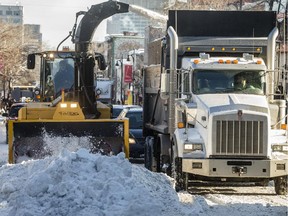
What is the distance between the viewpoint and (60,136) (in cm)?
1534

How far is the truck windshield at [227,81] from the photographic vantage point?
15.3 meters

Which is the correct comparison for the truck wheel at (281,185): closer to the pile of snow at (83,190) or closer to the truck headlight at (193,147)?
the truck headlight at (193,147)

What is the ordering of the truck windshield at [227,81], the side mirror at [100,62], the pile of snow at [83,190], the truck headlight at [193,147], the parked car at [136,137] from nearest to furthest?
1. the pile of snow at [83,190]
2. the truck headlight at [193,147]
3. the truck windshield at [227,81]
4. the side mirror at [100,62]
5. the parked car at [136,137]

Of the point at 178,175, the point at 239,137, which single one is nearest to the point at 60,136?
the point at 178,175

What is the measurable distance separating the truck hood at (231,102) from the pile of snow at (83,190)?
225 cm

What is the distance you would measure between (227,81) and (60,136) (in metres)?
3.60

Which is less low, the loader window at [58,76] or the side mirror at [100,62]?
the side mirror at [100,62]

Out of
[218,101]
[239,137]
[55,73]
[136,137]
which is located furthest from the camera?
[136,137]

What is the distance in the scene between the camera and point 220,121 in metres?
14.2

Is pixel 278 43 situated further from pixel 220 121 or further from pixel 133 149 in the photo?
pixel 133 149

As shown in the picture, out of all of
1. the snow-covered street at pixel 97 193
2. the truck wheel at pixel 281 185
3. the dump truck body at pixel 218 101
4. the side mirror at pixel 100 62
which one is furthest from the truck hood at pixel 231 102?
the side mirror at pixel 100 62

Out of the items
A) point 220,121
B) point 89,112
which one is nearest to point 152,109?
point 89,112

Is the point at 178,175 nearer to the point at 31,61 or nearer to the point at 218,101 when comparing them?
the point at 218,101

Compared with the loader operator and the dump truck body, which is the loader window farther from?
the dump truck body
